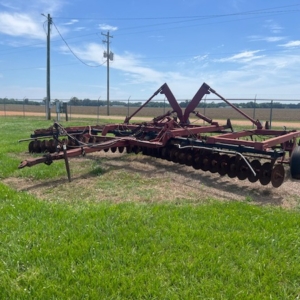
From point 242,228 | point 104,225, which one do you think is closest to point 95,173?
point 104,225

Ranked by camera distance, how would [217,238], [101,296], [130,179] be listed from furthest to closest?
[130,179] → [217,238] → [101,296]

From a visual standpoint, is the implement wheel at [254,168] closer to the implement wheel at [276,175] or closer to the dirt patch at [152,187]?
→ the dirt patch at [152,187]

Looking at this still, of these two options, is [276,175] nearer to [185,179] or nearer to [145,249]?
[185,179]

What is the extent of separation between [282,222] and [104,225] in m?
1.92

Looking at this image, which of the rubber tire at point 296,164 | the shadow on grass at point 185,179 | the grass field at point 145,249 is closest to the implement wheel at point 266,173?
the shadow on grass at point 185,179

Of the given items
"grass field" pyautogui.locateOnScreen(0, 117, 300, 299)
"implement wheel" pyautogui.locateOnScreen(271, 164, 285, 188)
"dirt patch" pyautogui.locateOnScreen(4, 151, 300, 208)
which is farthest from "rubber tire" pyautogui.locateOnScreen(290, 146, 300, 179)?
"grass field" pyautogui.locateOnScreen(0, 117, 300, 299)

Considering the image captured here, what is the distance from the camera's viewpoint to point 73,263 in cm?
271

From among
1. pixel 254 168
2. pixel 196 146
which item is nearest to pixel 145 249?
pixel 254 168

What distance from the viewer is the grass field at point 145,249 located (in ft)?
7.96

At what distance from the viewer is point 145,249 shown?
2959mm

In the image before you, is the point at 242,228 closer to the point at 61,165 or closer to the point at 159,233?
the point at 159,233

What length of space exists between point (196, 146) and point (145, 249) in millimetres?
3166

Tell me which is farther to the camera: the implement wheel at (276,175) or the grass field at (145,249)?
the implement wheel at (276,175)

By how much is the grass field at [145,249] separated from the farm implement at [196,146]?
829 mm
